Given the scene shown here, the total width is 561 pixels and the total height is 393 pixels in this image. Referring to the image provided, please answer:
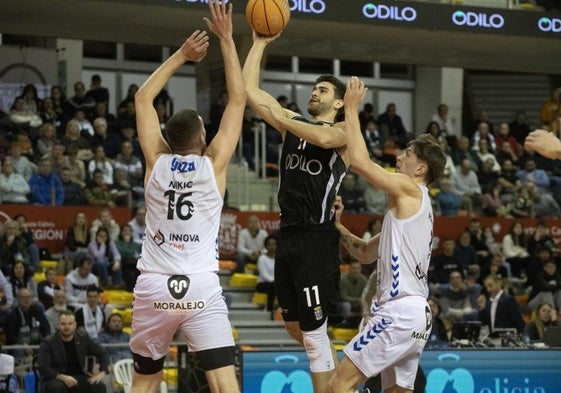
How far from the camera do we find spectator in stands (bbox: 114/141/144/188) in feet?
66.4

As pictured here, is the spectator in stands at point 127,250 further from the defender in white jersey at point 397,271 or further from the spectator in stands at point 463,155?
the defender in white jersey at point 397,271

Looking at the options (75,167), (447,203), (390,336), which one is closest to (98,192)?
(75,167)

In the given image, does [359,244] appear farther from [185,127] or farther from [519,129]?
Answer: [519,129]

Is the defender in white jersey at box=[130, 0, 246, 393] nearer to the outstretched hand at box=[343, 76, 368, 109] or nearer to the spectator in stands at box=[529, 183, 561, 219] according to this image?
the outstretched hand at box=[343, 76, 368, 109]

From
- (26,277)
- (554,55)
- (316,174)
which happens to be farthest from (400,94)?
(316,174)

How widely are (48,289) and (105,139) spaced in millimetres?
4708

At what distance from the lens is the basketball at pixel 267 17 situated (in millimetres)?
8672

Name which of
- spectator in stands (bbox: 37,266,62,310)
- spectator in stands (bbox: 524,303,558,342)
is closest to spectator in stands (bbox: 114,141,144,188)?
spectator in stands (bbox: 37,266,62,310)

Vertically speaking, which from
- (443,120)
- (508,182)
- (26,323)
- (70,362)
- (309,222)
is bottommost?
(70,362)

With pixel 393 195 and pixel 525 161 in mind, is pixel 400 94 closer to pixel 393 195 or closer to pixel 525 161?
pixel 525 161

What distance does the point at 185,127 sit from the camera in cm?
761

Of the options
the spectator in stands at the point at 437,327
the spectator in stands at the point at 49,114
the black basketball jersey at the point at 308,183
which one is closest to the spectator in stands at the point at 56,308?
the spectator in stands at the point at 437,327

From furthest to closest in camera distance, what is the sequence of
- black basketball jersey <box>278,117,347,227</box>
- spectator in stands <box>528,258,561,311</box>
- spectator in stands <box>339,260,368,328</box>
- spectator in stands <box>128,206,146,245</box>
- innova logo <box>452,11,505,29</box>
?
innova logo <box>452,11,505,29</box> → spectator in stands <box>528,258,561,311</box> → spectator in stands <box>128,206,146,245</box> → spectator in stands <box>339,260,368,328</box> → black basketball jersey <box>278,117,347,227</box>

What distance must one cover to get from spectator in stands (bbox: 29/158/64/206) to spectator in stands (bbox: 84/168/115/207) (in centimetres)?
47
